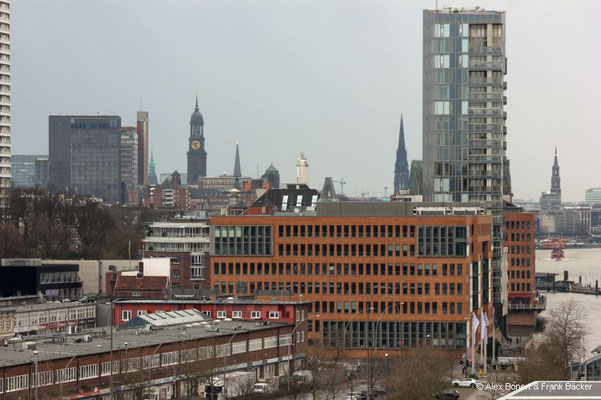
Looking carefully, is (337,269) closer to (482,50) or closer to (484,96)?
(484,96)

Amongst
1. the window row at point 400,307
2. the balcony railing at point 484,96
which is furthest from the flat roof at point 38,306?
the balcony railing at point 484,96

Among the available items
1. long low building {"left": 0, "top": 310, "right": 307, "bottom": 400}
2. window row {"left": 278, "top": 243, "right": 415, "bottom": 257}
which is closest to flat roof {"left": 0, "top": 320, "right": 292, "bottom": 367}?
long low building {"left": 0, "top": 310, "right": 307, "bottom": 400}

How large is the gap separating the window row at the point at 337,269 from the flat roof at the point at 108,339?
2090 centimetres

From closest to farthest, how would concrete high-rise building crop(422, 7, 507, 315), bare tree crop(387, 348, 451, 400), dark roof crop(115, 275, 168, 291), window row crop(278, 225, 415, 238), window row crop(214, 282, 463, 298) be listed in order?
bare tree crop(387, 348, 451, 400)
window row crop(214, 282, 463, 298)
window row crop(278, 225, 415, 238)
dark roof crop(115, 275, 168, 291)
concrete high-rise building crop(422, 7, 507, 315)

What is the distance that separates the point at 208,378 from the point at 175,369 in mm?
5404

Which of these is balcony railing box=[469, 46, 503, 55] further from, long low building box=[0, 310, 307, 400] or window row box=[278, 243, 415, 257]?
long low building box=[0, 310, 307, 400]

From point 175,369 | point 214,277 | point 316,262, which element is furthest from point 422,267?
point 175,369

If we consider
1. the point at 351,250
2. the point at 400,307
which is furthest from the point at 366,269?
the point at 400,307

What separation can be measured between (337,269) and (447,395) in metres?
38.7

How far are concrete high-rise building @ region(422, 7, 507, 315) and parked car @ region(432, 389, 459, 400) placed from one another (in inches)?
2544

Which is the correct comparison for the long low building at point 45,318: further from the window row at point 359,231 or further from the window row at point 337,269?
the window row at point 359,231

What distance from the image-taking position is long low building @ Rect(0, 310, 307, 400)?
289 feet

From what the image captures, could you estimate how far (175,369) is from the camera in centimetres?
9862

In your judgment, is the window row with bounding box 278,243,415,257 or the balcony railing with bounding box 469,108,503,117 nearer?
the window row with bounding box 278,243,415,257
